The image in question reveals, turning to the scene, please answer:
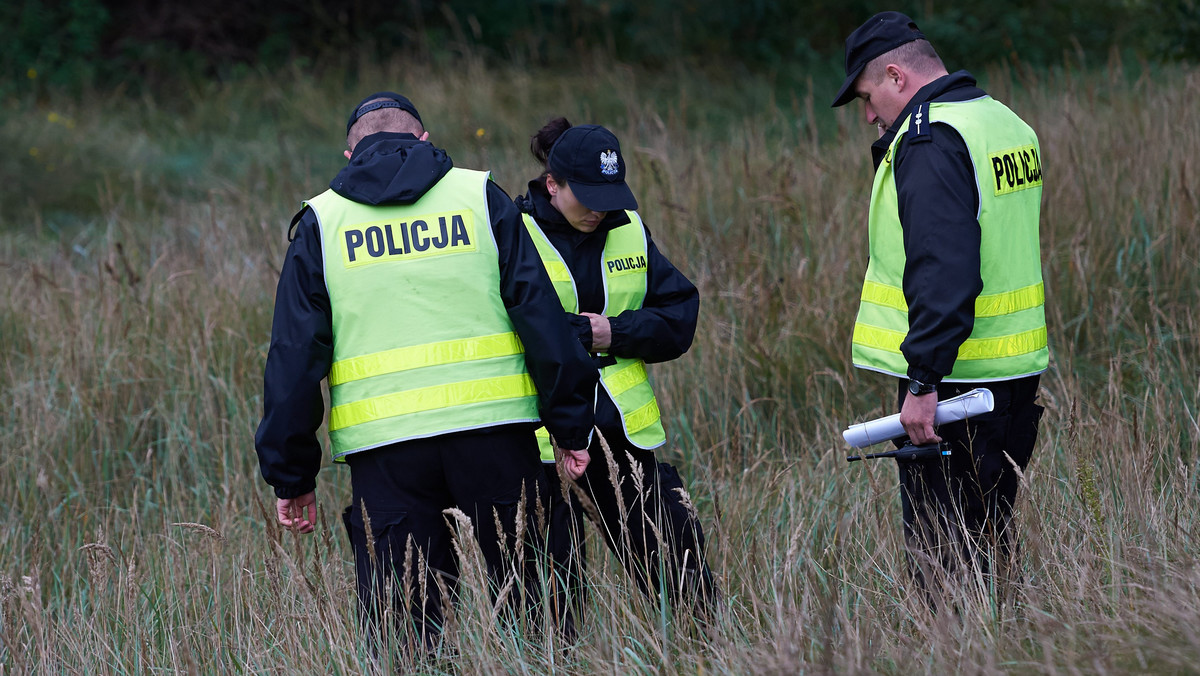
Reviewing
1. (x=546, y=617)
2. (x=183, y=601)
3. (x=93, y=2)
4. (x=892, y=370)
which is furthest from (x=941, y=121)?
(x=93, y=2)

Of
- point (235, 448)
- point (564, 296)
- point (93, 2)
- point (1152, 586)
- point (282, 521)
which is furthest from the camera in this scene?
point (93, 2)

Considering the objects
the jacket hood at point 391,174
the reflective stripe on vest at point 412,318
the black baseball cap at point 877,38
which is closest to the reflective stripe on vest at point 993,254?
the black baseball cap at point 877,38

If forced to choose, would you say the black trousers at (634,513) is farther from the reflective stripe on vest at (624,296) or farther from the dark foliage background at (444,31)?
the dark foliage background at (444,31)

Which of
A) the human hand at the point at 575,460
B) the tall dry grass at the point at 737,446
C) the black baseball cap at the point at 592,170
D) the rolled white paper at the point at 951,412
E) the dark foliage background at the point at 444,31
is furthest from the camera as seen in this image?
the dark foliage background at the point at 444,31

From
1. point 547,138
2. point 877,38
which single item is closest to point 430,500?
point 547,138

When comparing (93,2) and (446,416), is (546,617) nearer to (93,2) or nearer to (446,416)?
(446,416)

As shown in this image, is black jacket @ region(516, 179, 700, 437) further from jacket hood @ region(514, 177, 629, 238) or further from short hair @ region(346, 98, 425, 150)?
short hair @ region(346, 98, 425, 150)

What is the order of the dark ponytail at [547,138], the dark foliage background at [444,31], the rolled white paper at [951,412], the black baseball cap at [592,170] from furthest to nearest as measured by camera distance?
1. the dark foliage background at [444,31]
2. the dark ponytail at [547,138]
3. the black baseball cap at [592,170]
4. the rolled white paper at [951,412]

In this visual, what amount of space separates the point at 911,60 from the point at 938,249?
0.61 metres

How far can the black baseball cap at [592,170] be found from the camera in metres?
2.98

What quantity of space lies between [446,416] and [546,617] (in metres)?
0.58

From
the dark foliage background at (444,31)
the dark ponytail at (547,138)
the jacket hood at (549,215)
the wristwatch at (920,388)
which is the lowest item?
the wristwatch at (920,388)

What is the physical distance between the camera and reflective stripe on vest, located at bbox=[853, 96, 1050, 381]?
2.79 meters

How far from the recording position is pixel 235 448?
4430mm
